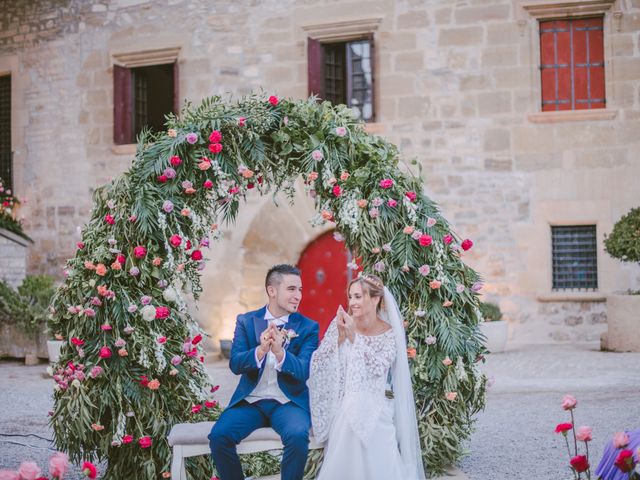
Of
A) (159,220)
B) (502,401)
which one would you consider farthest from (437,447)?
(502,401)

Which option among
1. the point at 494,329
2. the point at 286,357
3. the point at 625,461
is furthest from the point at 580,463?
the point at 494,329

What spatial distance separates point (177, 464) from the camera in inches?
180

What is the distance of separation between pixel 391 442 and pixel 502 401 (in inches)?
141

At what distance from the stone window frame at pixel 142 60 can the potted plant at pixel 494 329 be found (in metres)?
5.74

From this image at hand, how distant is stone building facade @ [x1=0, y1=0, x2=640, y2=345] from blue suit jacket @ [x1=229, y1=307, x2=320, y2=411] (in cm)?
716

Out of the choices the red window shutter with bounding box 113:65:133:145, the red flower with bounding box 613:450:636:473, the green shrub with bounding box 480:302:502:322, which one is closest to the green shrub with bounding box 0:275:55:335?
the red window shutter with bounding box 113:65:133:145

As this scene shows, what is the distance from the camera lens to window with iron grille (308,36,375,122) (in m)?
12.4

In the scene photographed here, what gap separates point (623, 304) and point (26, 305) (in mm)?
7671

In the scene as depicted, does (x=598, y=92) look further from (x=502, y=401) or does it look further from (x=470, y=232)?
(x=502, y=401)

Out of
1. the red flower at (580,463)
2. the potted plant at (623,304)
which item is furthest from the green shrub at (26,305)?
the red flower at (580,463)

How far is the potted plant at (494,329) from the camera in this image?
36.0 feet

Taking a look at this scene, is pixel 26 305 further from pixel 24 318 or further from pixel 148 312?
pixel 148 312

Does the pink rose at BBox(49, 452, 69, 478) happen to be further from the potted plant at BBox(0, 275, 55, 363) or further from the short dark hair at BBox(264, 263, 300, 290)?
the potted plant at BBox(0, 275, 55, 363)

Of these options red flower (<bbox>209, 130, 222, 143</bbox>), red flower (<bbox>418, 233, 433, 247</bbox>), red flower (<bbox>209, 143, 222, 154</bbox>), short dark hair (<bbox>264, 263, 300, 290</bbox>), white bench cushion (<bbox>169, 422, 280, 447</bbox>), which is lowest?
white bench cushion (<bbox>169, 422, 280, 447</bbox>)
